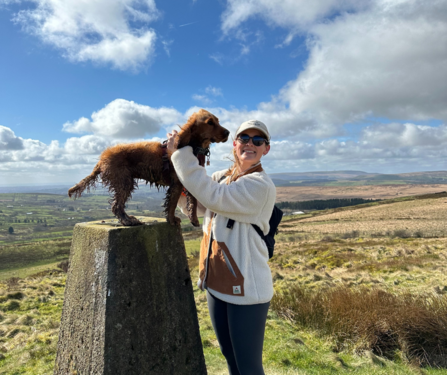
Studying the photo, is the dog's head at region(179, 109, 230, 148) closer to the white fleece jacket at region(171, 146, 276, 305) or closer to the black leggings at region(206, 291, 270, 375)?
the white fleece jacket at region(171, 146, 276, 305)

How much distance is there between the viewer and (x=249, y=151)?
2.57m

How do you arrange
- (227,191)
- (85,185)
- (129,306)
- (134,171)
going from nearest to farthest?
(227,191), (129,306), (134,171), (85,185)

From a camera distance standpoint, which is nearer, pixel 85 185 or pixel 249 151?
pixel 249 151

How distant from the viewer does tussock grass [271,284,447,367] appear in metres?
4.69

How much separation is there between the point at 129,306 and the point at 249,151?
187cm

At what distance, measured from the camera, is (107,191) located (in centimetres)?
293

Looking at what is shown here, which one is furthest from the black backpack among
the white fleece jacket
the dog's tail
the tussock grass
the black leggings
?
the tussock grass

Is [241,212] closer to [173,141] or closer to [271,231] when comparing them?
[271,231]

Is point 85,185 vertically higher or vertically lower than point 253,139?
lower

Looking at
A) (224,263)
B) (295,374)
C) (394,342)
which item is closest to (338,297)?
(394,342)

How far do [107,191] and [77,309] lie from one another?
1270mm

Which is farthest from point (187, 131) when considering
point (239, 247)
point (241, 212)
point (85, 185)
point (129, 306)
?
point (129, 306)

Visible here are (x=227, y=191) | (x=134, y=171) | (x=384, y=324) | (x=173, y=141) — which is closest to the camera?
(x=227, y=191)

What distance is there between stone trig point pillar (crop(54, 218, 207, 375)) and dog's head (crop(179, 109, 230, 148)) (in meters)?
0.98
